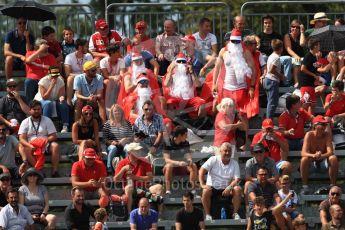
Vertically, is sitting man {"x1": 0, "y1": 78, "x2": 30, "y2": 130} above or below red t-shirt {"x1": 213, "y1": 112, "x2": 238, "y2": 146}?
above

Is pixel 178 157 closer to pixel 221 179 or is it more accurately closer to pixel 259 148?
pixel 221 179

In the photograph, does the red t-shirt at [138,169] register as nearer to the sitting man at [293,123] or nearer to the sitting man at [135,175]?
the sitting man at [135,175]

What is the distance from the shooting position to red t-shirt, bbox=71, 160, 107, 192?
25.0 metres

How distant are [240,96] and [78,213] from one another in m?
3.82

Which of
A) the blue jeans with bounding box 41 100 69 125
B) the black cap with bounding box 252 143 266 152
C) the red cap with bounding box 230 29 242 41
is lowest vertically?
the black cap with bounding box 252 143 266 152

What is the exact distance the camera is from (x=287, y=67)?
2783cm

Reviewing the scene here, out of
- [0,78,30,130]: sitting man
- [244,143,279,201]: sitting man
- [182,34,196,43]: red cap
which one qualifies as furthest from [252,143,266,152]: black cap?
[0,78,30,130]: sitting man

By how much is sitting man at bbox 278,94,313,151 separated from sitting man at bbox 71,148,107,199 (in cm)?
318

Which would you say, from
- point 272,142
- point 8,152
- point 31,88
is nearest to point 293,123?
point 272,142

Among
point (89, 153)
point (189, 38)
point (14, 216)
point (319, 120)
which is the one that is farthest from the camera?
point (189, 38)

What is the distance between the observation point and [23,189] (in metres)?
24.7

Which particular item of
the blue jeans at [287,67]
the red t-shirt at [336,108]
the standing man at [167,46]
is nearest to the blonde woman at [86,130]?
the standing man at [167,46]

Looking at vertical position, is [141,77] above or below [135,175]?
above

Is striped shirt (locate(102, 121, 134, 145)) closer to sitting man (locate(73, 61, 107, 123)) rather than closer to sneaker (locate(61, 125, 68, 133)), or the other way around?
sitting man (locate(73, 61, 107, 123))
